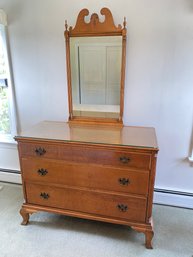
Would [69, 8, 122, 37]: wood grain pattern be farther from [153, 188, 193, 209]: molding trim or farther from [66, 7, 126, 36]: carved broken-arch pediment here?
[153, 188, 193, 209]: molding trim

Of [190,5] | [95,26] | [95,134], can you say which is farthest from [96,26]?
[95,134]

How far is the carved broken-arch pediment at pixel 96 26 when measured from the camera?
1717mm

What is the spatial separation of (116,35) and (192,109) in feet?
3.25

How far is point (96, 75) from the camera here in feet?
6.20

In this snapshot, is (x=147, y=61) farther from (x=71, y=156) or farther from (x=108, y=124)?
(x=71, y=156)

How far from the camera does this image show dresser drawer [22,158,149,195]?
1.48 metres

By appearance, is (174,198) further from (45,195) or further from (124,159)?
(45,195)

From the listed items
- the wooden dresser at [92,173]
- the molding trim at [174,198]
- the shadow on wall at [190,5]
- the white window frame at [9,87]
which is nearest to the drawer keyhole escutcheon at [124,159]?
the wooden dresser at [92,173]

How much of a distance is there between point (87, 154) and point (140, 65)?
0.99 meters

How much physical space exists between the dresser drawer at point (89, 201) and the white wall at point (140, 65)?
0.64 meters

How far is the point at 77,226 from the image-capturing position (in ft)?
5.98

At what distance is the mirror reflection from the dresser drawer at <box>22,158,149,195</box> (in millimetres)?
635

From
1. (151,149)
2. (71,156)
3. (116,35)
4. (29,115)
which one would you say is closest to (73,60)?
(116,35)

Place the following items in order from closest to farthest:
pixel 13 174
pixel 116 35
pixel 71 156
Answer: pixel 71 156
pixel 116 35
pixel 13 174
